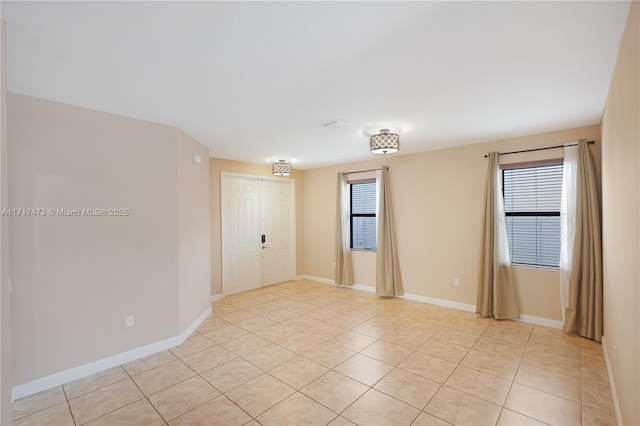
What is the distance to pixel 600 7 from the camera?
1.50 m

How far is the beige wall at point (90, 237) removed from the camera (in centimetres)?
249

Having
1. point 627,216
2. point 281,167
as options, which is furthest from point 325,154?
point 627,216

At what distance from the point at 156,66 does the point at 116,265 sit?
2.07 meters

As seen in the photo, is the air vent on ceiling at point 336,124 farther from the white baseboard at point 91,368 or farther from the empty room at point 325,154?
the white baseboard at point 91,368

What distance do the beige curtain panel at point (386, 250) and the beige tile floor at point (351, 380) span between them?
1146 millimetres

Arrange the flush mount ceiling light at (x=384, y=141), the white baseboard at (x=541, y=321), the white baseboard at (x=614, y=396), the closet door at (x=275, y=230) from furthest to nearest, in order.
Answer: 1. the closet door at (x=275, y=230)
2. the white baseboard at (x=541, y=321)
3. the flush mount ceiling light at (x=384, y=141)
4. the white baseboard at (x=614, y=396)

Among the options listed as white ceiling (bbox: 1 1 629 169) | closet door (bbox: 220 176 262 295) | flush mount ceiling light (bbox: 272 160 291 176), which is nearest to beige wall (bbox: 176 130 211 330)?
white ceiling (bbox: 1 1 629 169)

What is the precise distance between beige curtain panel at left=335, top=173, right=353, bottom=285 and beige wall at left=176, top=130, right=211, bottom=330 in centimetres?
262

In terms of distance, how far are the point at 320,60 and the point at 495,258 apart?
3631 millimetres

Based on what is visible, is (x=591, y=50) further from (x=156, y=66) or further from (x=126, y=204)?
(x=126, y=204)

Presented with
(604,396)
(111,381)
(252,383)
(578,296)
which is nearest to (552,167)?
(578,296)

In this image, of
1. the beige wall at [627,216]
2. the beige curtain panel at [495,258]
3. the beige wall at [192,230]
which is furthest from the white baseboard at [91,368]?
the beige curtain panel at [495,258]

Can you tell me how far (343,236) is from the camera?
5.90 meters

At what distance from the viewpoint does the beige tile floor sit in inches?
86.0
